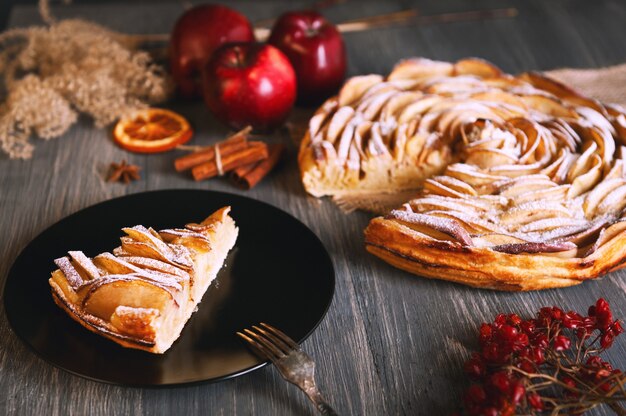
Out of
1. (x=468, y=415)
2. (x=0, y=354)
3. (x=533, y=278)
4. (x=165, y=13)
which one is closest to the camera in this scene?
(x=468, y=415)

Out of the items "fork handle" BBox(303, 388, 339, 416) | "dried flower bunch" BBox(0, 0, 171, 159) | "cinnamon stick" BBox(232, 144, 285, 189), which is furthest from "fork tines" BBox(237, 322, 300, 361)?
"dried flower bunch" BBox(0, 0, 171, 159)

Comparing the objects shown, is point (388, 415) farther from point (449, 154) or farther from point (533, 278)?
point (449, 154)

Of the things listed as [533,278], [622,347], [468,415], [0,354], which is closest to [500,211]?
[533,278]

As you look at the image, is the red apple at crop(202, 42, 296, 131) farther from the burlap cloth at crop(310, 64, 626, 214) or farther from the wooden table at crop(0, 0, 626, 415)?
the burlap cloth at crop(310, 64, 626, 214)

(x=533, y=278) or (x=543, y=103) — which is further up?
(x=543, y=103)

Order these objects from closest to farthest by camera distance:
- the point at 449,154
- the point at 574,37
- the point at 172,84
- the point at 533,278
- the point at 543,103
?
1. the point at 533,278
2. the point at 449,154
3. the point at 543,103
4. the point at 172,84
5. the point at 574,37

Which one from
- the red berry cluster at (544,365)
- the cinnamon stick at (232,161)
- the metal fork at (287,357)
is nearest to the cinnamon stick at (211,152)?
the cinnamon stick at (232,161)

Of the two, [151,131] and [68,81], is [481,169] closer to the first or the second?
[151,131]
